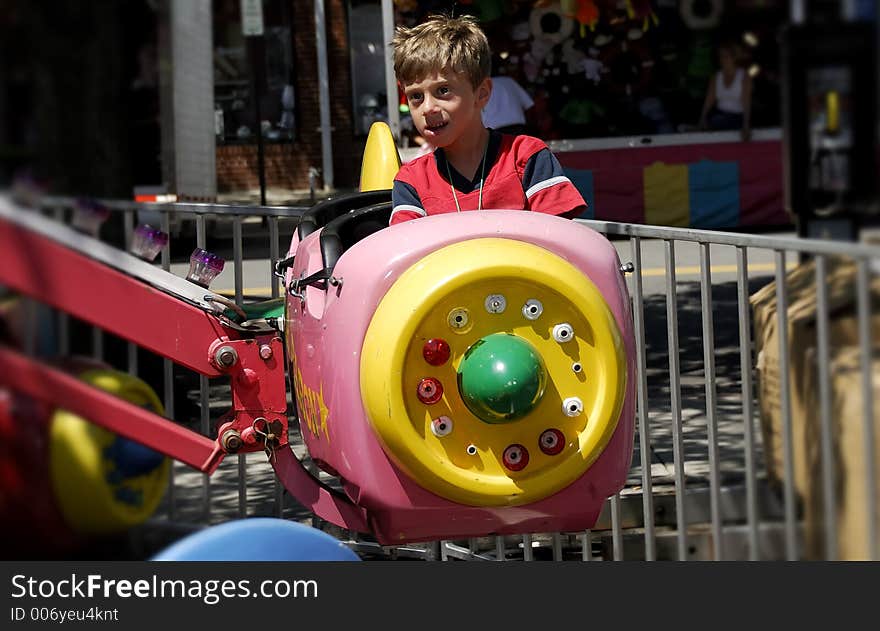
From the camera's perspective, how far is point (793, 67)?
1.48 metres

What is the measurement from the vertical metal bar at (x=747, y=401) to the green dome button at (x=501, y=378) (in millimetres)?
342

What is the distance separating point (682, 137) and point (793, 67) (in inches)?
25.3

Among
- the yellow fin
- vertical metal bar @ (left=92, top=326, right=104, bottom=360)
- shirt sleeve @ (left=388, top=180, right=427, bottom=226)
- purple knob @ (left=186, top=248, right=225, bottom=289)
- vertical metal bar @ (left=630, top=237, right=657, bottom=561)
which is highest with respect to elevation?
the yellow fin

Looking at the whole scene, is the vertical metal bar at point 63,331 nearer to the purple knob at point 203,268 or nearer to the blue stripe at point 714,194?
the blue stripe at point 714,194

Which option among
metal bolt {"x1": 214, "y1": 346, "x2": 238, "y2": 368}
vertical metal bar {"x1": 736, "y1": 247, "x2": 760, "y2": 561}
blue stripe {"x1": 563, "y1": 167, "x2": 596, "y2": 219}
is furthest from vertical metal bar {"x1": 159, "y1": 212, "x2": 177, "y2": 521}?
blue stripe {"x1": 563, "y1": 167, "x2": 596, "y2": 219}

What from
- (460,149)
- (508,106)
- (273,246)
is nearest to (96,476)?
(460,149)

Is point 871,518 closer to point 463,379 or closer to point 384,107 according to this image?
point 463,379

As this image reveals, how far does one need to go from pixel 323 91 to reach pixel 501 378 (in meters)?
1.15

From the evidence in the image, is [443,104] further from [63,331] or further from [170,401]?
[63,331]

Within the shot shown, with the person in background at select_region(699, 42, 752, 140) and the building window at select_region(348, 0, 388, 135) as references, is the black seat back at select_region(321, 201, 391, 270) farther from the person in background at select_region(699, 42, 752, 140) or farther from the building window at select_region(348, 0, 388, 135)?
the person in background at select_region(699, 42, 752, 140)

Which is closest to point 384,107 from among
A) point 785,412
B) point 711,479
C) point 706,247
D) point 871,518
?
point 706,247

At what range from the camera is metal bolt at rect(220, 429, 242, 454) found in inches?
92.4

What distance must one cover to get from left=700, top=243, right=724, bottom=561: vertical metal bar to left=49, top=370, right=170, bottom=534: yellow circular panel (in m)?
0.80

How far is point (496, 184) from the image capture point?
2795 mm
